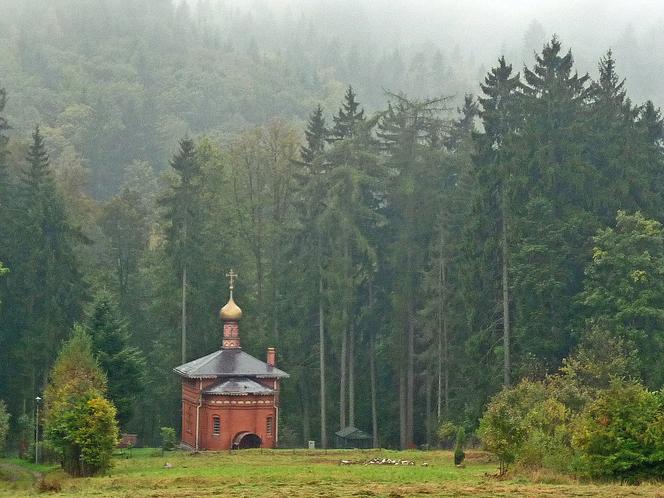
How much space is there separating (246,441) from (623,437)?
2845cm

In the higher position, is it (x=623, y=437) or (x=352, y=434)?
(x=352, y=434)

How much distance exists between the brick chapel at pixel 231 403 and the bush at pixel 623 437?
2624 centimetres

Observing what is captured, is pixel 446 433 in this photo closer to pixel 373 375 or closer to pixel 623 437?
pixel 373 375

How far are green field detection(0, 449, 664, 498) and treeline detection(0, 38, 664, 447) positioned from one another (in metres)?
8.39

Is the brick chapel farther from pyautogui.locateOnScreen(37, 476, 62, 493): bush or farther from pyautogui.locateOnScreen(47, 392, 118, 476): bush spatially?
pyautogui.locateOnScreen(37, 476, 62, 493): bush

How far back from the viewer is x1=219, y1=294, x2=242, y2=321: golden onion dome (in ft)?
210

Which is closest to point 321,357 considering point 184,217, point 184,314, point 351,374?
point 351,374

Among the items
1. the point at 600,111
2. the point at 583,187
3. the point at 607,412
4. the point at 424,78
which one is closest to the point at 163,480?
the point at 607,412

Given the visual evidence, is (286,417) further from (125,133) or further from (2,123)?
(125,133)

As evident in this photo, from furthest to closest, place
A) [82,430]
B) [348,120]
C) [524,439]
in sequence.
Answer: [348,120]
[82,430]
[524,439]

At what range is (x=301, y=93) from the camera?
161 m

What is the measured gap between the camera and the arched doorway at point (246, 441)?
6025cm

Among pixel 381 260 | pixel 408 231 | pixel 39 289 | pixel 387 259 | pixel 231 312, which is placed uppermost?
pixel 408 231

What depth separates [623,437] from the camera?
1391 inches
